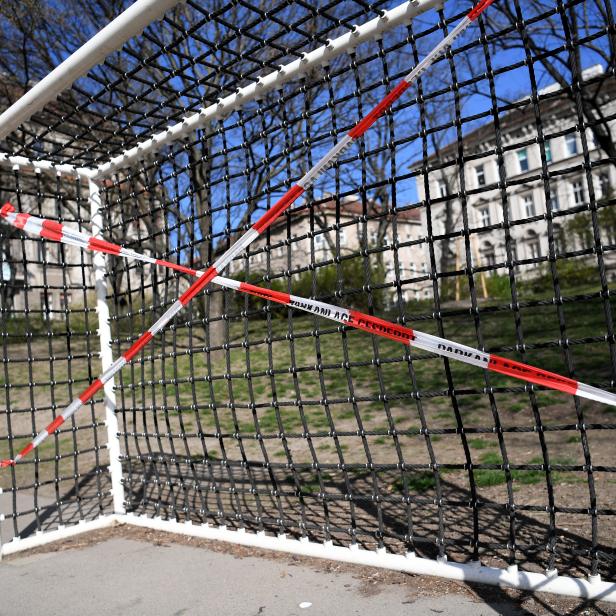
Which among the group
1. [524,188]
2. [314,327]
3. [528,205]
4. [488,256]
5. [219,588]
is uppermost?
[528,205]

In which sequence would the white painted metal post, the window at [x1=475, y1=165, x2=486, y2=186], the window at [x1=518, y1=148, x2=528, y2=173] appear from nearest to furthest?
1. the white painted metal post
2. the window at [x1=518, y1=148, x2=528, y2=173]
3. the window at [x1=475, y1=165, x2=486, y2=186]

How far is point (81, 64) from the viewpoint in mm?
3359

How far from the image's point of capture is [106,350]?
498 cm

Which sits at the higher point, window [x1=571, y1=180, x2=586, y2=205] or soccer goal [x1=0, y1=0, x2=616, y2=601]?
window [x1=571, y1=180, x2=586, y2=205]

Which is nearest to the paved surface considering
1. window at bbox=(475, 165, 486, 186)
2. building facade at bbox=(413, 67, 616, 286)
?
building facade at bbox=(413, 67, 616, 286)

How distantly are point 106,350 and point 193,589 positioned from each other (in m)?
2.29

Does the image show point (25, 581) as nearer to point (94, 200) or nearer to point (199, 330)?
point (94, 200)

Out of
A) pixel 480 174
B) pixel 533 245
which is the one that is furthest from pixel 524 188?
pixel 480 174

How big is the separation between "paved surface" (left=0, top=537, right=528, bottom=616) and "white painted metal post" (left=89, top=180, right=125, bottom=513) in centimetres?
74

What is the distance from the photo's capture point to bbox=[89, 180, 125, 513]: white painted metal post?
4.77 meters

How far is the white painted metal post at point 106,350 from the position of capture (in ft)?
15.6

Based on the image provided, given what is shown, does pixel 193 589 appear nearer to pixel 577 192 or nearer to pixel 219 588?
pixel 219 588

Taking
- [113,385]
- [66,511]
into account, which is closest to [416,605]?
[113,385]

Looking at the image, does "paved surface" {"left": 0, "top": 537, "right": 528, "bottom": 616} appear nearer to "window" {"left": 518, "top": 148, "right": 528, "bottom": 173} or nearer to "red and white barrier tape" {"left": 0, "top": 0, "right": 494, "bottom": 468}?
"red and white barrier tape" {"left": 0, "top": 0, "right": 494, "bottom": 468}
